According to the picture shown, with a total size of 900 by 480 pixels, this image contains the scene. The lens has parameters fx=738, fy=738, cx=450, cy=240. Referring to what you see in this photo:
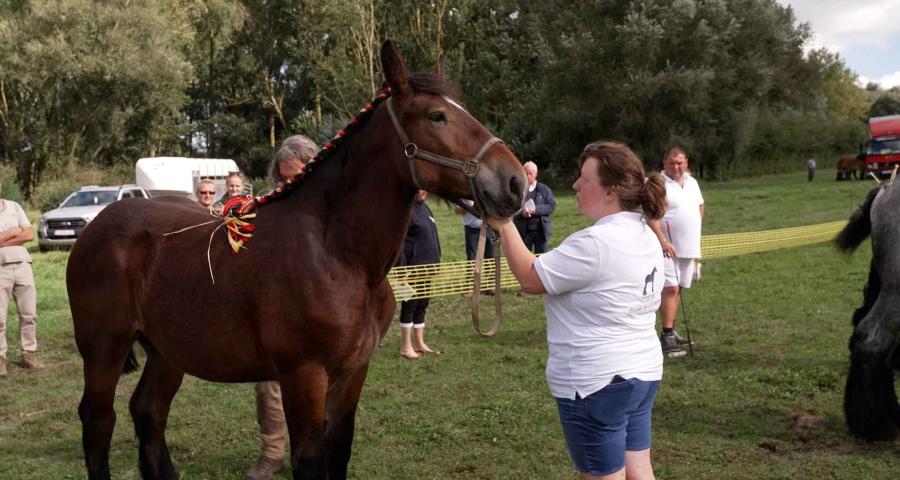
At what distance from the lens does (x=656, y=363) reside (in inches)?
115

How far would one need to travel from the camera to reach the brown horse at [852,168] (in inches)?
1375

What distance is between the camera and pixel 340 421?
11.9ft

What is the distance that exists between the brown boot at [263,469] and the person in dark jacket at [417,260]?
125 inches

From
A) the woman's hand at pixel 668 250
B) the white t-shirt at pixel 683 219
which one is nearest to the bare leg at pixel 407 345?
the woman's hand at pixel 668 250

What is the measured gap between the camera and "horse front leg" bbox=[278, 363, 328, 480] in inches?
126

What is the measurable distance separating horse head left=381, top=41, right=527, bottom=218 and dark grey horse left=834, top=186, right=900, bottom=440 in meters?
3.30

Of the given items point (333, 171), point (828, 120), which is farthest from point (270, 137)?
point (333, 171)

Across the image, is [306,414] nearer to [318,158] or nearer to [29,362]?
[318,158]

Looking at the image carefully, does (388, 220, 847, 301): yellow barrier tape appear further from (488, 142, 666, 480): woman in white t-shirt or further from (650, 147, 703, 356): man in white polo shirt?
(488, 142, 666, 480): woman in white t-shirt

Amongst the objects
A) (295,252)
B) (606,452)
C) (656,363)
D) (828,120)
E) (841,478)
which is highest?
(828,120)

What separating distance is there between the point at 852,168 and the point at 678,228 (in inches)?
1295

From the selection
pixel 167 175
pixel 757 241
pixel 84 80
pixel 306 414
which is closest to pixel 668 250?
pixel 306 414

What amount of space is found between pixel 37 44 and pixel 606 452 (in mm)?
33159

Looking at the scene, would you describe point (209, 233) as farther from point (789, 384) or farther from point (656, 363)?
point (789, 384)
